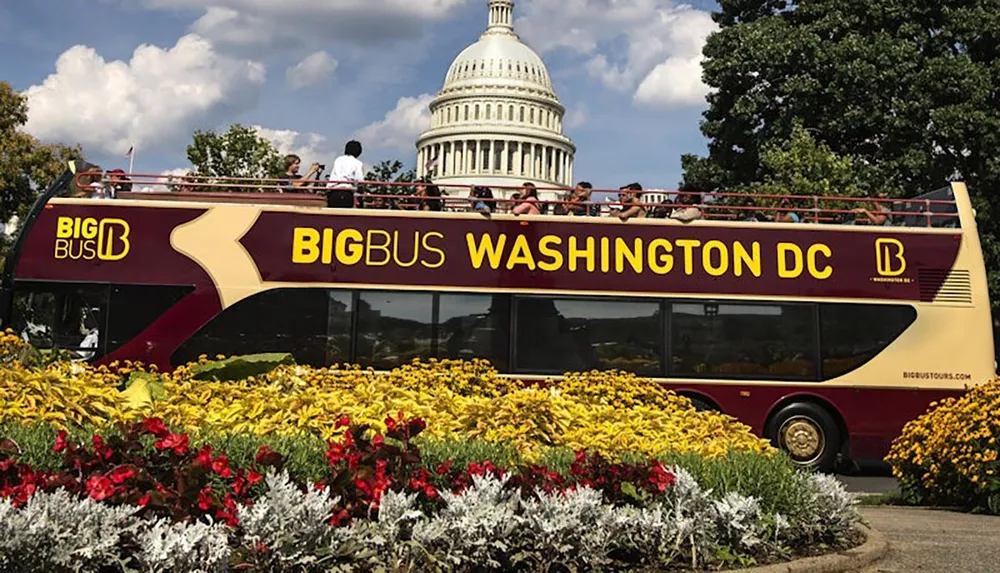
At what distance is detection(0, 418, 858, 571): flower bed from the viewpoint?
474 cm

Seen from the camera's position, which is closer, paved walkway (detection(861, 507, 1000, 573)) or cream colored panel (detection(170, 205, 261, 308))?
paved walkway (detection(861, 507, 1000, 573))

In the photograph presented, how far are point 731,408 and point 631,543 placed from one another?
8.22 m

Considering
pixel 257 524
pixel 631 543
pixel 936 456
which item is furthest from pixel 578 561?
pixel 936 456

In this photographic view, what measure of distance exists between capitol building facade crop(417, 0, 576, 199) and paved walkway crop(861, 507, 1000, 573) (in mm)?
104761

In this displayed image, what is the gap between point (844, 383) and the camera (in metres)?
13.9

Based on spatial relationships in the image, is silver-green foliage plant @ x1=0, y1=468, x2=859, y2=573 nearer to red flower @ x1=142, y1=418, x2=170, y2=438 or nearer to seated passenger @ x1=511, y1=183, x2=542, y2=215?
red flower @ x1=142, y1=418, x2=170, y2=438

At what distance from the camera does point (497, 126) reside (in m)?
116

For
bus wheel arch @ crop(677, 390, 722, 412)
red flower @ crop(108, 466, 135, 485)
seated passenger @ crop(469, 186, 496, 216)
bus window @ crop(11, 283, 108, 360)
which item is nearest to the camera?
red flower @ crop(108, 466, 135, 485)

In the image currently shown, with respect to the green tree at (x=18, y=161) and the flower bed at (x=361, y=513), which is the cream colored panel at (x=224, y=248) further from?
the green tree at (x=18, y=161)

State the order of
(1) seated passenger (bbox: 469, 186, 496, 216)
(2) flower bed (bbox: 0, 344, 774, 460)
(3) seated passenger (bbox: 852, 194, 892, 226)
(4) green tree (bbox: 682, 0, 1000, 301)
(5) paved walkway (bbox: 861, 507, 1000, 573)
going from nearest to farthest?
(5) paved walkway (bbox: 861, 507, 1000, 573) < (2) flower bed (bbox: 0, 344, 774, 460) < (1) seated passenger (bbox: 469, 186, 496, 216) < (3) seated passenger (bbox: 852, 194, 892, 226) < (4) green tree (bbox: 682, 0, 1000, 301)

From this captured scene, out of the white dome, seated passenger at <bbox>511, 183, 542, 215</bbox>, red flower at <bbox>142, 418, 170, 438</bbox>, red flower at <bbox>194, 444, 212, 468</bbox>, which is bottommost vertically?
red flower at <bbox>194, 444, 212, 468</bbox>

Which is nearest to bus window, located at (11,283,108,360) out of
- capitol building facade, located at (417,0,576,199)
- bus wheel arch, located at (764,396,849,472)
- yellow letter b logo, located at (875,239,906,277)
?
bus wheel arch, located at (764,396,849,472)

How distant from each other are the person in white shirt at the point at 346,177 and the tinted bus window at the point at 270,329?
147cm

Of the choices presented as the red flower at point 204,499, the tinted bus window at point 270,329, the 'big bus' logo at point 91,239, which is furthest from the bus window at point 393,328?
the red flower at point 204,499
